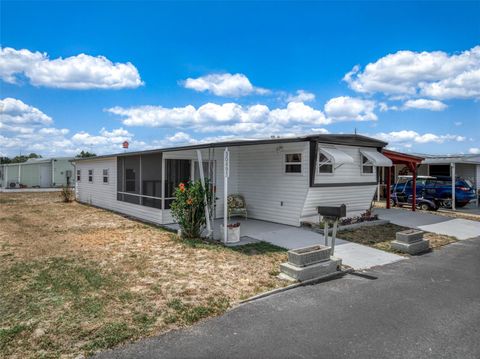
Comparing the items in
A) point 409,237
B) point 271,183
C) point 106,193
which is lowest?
point 409,237

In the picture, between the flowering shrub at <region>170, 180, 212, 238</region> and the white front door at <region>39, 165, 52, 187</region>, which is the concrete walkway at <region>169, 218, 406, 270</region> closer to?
the flowering shrub at <region>170, 180, 212, 238</region>

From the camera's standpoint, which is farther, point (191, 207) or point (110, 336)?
point (191, 207)

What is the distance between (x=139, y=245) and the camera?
800 cm

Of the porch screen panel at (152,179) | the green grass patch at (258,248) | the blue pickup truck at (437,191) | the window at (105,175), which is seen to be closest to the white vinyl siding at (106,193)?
the window at (105,175)

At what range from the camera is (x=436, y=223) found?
38.5 ft

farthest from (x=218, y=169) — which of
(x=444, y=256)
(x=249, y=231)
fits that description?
(x=444, y=256)

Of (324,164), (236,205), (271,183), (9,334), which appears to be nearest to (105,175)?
(236,205)

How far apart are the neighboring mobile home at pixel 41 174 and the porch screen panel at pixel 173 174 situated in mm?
25779

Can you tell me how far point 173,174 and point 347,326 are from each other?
8083mm

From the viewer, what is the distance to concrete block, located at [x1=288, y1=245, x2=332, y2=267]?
5.72 metres

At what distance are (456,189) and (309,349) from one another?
53.2 feet

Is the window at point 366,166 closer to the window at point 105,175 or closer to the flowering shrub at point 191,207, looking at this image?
the flowering shrub at point 191,207

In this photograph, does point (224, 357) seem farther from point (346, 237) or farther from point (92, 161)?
point (92, 161)

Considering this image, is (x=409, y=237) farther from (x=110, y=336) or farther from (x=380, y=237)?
(x=110, y=336)
